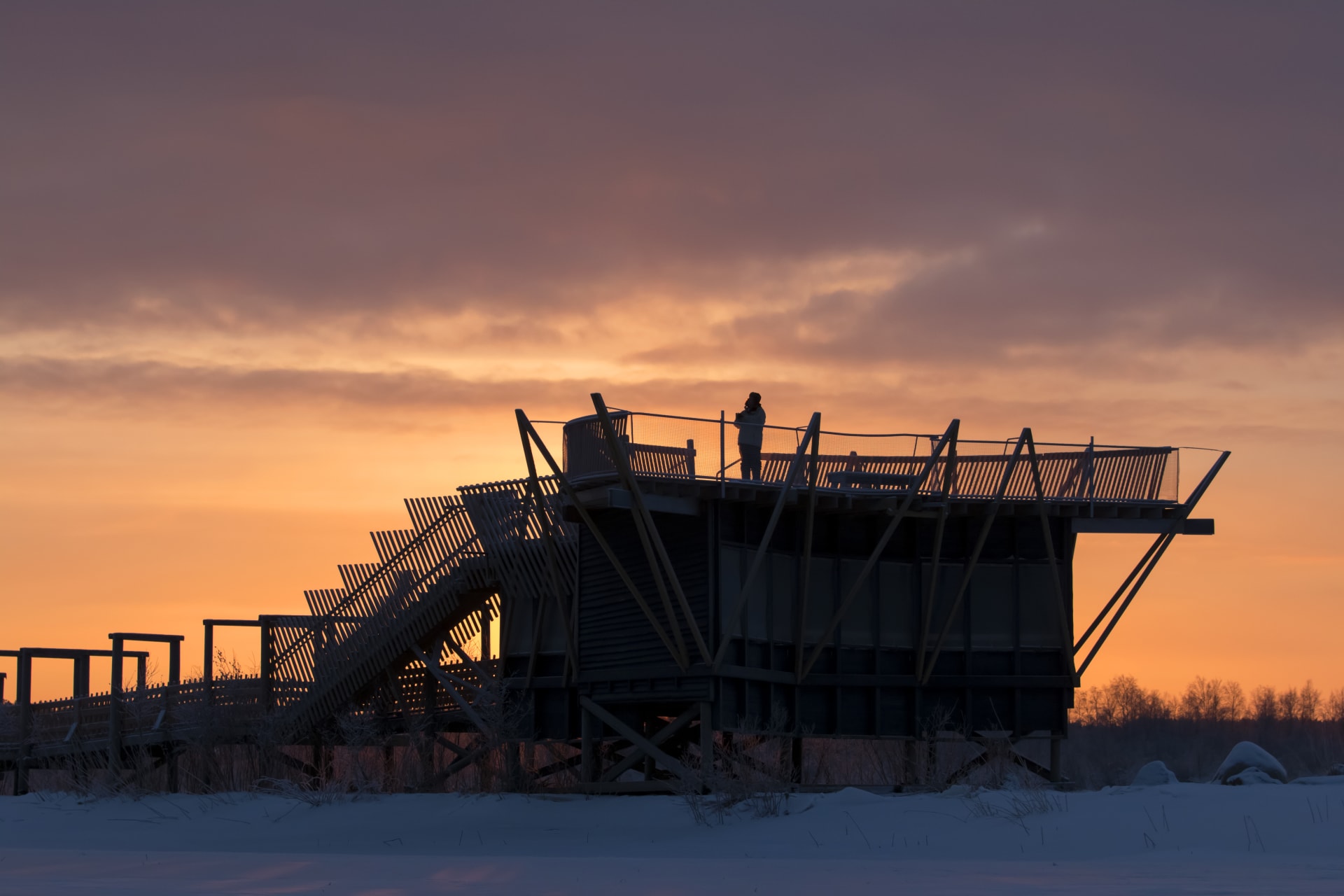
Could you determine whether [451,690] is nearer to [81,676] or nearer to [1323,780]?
[81,676]

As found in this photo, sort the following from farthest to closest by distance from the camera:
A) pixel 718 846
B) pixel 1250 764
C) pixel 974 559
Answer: pixel 974 559
pixel 1250 764
pixel 718 846

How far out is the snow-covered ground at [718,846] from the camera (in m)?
18.8

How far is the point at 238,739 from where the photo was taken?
132 ft

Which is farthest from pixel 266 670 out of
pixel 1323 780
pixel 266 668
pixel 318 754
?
pixel 1323 780

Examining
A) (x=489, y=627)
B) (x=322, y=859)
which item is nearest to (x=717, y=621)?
(x=489, y=627)

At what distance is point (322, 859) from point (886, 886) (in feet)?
28.2

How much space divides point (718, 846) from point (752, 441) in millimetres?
9071

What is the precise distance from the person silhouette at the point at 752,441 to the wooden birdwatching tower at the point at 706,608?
269 millimetres

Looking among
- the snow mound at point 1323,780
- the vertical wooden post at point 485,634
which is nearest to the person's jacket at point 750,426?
the vertical wooden post at point 485,634

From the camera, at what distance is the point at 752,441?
3344cm

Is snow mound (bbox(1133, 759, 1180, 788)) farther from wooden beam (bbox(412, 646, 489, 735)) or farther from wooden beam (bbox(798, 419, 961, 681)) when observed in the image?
wooden beam (bbox(412, 646, 489, 735))

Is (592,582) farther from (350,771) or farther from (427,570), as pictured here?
(350,771)

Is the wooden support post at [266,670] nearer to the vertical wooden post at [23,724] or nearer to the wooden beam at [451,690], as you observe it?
the wooden beam at [451,690]

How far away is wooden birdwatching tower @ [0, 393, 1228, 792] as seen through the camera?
3338 centimetres
